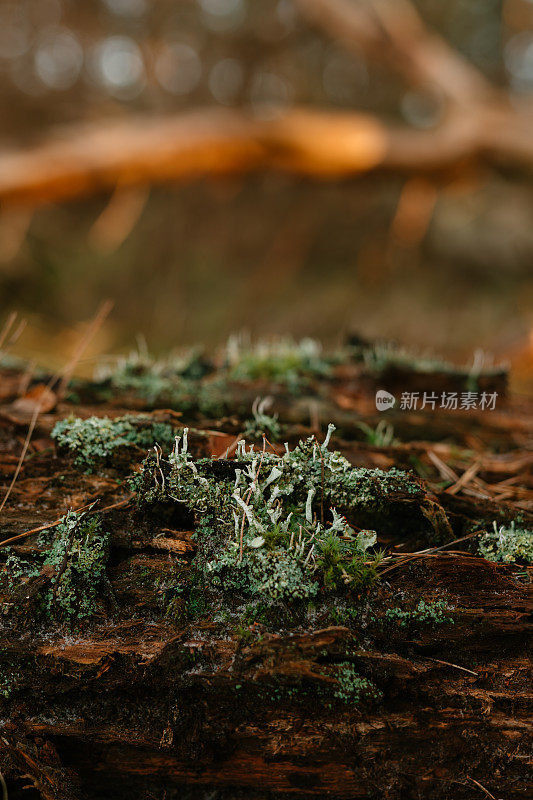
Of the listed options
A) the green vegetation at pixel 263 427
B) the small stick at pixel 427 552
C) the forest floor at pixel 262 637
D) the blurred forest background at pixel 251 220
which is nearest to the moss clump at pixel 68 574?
the forest floor at pixel 262 637

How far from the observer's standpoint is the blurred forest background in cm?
963

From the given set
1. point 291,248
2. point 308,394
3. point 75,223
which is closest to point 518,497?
point 308,394

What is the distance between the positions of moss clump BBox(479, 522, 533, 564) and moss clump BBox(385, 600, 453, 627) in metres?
0.26

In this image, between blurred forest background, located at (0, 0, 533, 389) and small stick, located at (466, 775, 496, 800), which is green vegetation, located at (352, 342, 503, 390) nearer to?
small stick, located at (466, 775, 496, 800)

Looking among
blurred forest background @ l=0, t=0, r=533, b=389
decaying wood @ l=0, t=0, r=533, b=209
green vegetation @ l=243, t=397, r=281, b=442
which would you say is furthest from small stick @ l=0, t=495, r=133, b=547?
blurred forest background @ l=0, t=0, r=533, b=389

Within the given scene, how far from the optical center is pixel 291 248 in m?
11.2

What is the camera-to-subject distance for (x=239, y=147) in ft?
21.7

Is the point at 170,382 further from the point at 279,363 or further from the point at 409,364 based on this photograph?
the point at 409,364

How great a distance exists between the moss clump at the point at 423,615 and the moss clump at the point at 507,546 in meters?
0.26

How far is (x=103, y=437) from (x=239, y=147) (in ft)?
19.6

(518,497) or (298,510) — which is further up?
(298,510)

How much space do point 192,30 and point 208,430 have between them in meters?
12.2

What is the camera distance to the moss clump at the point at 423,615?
4.80 feet

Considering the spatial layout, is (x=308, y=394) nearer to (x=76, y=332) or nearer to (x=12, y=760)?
(x=12, y=760)
